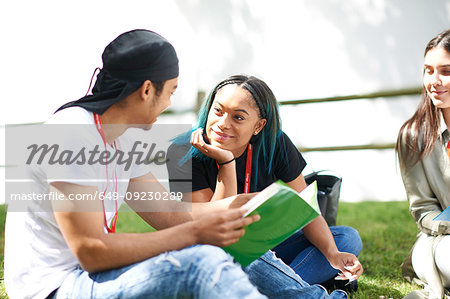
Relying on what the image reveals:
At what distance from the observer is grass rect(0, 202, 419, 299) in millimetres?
2121

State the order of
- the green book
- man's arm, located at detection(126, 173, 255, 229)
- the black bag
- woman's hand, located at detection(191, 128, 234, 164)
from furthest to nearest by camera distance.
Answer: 1. the black bag
2. woman's hand, located at detection(191, 128, 234, 164)
3. man's arm, located at detection(126, 173, 255, 229)
4. the green book

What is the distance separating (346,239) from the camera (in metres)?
2.01

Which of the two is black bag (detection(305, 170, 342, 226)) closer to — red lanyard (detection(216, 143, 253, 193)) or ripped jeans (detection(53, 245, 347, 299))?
red lanyard (detection(216, 143, 253, 193))

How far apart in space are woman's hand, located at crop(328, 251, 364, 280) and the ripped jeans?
0.72 m

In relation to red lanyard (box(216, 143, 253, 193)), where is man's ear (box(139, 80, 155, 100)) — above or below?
above

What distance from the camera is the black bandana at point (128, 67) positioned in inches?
49.6

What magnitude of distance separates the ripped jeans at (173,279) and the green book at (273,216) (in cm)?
17

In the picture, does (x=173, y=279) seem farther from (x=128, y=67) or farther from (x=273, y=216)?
(x=128, y=67)

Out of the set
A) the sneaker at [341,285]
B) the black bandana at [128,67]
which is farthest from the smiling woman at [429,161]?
the black bandana at [128,67]

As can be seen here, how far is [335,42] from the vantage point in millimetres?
5430

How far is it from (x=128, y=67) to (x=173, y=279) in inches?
22.5

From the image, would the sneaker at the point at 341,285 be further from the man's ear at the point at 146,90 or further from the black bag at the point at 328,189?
the man's ear at the point at 146,90

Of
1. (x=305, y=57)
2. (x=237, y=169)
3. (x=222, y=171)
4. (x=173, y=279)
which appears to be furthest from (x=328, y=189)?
(x=305, y=57)

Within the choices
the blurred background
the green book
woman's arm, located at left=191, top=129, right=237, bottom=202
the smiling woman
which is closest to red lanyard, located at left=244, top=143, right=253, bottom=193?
woman's arm, located at left=191, top=129, right=237, bottom=202
